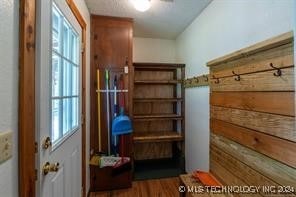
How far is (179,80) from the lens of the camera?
10.6 feet

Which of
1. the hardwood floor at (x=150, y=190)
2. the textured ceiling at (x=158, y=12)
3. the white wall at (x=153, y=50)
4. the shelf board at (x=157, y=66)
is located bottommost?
the hardwood floor at (x=150, y=190)

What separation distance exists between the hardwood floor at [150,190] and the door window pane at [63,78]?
1161mm

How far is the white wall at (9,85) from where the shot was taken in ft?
2.39

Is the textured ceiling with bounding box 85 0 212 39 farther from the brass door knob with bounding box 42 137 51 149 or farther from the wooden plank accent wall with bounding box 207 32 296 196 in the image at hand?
the brass door knob with bounding box 42 137 51 149

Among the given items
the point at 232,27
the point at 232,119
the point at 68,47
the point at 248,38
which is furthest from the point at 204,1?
the point at 68,47

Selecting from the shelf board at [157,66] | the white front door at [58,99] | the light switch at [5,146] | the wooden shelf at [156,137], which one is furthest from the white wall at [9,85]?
the shelf board at [157,66]

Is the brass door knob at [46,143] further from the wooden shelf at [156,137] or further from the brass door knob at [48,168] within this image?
the wooden shelf at [156,137]

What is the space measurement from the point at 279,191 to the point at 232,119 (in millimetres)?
599

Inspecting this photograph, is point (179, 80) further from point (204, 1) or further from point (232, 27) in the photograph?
point (232, 27)

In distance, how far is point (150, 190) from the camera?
2.67 metres

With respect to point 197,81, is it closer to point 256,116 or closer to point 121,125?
point 121,125

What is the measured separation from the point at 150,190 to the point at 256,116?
5.98ft

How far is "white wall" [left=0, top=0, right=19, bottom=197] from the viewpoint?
73 cm

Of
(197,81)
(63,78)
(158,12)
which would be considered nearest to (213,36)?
(197,81)
